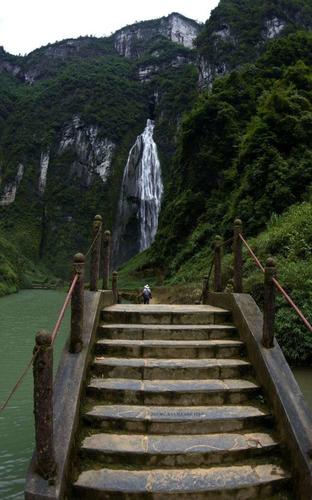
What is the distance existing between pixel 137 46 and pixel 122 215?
78791mm

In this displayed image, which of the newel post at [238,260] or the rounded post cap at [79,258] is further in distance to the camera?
the newel post at [238,260]

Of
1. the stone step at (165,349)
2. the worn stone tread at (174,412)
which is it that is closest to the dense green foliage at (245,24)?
the stone step at (165,349)

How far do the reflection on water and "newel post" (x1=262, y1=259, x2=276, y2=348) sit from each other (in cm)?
288

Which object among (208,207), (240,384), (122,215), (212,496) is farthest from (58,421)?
(122,215)

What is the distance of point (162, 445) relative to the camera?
4.18m

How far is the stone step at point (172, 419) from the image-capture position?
14.4ft

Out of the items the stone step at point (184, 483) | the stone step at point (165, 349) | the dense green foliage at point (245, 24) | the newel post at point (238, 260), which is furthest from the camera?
the dense green foliage at point (245, 24)

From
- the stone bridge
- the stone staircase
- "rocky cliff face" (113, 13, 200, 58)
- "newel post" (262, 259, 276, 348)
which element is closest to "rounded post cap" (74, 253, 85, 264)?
the stone bridge

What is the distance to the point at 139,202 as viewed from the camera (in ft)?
189

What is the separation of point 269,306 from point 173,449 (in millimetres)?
1870

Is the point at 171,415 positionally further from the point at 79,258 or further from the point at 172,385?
the point at 79,258

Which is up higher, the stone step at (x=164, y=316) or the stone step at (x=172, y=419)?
the stone step at (x=164, y=316)

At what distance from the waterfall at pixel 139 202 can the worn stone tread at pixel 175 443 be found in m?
49.3

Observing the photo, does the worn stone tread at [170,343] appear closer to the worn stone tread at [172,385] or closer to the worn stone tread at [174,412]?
the worn stone tread at [172,385]
